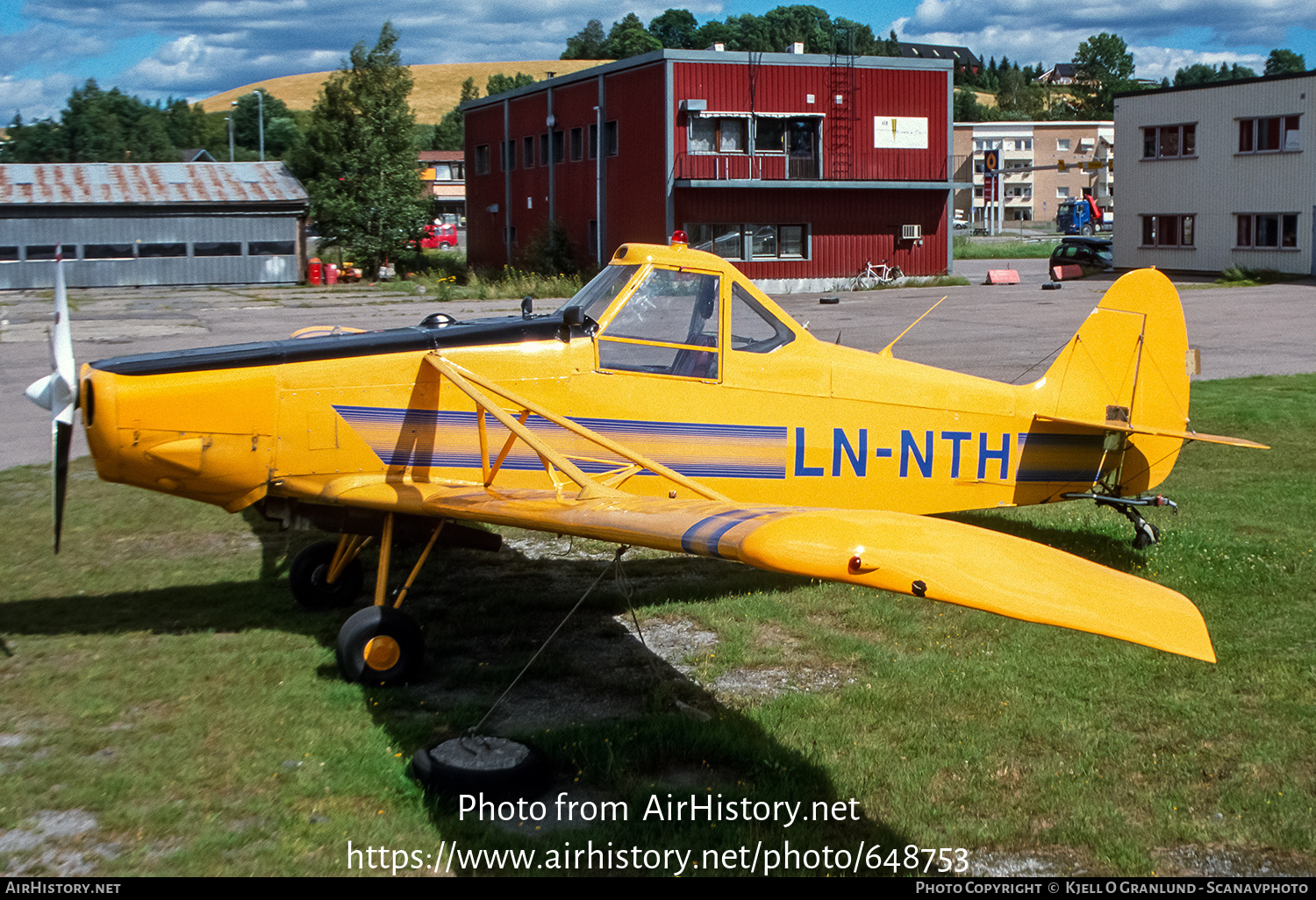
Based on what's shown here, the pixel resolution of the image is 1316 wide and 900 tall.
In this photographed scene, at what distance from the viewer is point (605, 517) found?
5477mm

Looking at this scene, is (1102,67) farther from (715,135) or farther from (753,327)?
(753,327)

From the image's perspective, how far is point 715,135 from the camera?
3912cm

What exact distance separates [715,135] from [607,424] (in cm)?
3390

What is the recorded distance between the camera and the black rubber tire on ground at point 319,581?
802cm

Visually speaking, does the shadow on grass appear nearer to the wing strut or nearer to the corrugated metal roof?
the wing strut

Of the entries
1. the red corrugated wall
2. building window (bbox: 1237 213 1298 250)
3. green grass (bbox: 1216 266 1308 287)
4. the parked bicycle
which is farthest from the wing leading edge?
building window (bbox: 1237 213 1298 250)

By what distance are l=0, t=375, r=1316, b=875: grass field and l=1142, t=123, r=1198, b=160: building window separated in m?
39.1

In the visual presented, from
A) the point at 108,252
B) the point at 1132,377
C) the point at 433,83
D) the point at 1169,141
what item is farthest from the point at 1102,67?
the point at 1132,377

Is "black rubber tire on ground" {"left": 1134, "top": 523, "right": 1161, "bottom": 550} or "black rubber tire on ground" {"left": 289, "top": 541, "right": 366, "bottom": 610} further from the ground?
"black rubber tire on ground" {"left": 1134, "top": 523, "right": 1161, "bottom": 550}

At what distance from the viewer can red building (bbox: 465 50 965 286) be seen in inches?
1517

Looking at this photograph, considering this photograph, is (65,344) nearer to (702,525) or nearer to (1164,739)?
(702,525)

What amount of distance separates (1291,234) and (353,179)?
119 feet

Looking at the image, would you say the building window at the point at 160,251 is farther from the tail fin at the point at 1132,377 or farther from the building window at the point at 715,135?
the tail fin at the point at 1132,377

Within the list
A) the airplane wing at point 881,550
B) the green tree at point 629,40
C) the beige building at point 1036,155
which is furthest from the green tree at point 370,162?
the green tree at point 629,40
